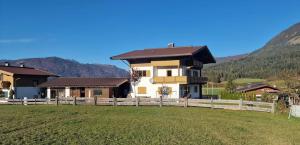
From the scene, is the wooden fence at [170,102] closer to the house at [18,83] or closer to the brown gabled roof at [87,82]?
the brown gabled roof at [87,82]

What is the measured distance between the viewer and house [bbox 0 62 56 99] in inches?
2083

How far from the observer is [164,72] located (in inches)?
1900

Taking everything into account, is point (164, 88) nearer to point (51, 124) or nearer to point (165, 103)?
point (165, 103)

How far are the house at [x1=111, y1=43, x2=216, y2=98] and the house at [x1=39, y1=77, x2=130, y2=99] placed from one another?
186 cm

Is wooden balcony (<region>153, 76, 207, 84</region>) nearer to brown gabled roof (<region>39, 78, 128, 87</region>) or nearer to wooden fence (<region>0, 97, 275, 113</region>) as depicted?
brown gabled roof (<region>39, 78, 128, 87</region>)

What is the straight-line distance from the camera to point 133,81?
49094mm

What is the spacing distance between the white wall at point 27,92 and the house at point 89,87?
3.74 metres

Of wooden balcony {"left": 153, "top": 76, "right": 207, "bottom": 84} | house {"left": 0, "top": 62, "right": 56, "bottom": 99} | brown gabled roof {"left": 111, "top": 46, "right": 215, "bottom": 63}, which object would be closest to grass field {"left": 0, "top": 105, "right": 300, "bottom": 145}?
wooden balcony {"left": 153, "top": 76, "right": 207, "bottom": 84}

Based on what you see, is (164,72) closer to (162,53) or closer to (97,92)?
(162,53)

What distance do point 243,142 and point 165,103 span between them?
2016 centimetres

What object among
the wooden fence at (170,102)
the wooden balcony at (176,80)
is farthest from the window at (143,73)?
the wooden fence at (170,102)

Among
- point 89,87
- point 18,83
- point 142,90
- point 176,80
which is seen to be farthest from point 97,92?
point 18,83

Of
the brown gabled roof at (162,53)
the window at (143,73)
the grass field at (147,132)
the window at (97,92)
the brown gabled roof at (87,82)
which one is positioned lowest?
the grass field at (147,132)

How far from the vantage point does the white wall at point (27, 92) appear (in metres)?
53.4
